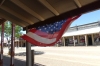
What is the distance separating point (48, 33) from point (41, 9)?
0.82m

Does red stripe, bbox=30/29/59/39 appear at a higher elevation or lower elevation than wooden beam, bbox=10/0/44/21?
lower

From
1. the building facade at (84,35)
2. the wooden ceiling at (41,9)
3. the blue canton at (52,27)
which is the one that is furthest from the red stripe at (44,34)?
the building facade at (84,35)

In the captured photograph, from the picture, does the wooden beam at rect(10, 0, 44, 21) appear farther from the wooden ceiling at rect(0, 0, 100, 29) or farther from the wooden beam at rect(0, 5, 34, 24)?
the wooden beam at rect(0, 5, 34, 24)

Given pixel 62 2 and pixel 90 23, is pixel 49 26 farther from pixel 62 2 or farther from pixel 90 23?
pixel 90 23

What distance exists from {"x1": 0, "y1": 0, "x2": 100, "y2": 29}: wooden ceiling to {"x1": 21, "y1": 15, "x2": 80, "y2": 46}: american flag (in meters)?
0.15

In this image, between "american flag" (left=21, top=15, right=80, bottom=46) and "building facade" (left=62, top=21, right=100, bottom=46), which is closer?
"american flag" (left=21, top=15, right=80, bottom=46)

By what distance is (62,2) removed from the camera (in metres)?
3.55

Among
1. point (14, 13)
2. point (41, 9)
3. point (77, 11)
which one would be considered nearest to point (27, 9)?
point (41, 9)

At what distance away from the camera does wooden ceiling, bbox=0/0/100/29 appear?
3330 millimetres

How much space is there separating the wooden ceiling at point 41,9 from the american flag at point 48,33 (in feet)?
0.50

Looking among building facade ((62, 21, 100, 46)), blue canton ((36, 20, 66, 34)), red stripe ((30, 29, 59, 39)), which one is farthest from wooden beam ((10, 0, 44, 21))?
building facade ((62, 21, 100, 46))

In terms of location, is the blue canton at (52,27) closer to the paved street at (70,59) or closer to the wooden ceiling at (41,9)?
the wooden ceiling at (41,9)

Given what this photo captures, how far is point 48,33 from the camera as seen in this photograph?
459 centimetres

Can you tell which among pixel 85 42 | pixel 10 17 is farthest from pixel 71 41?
pixel 10 17
